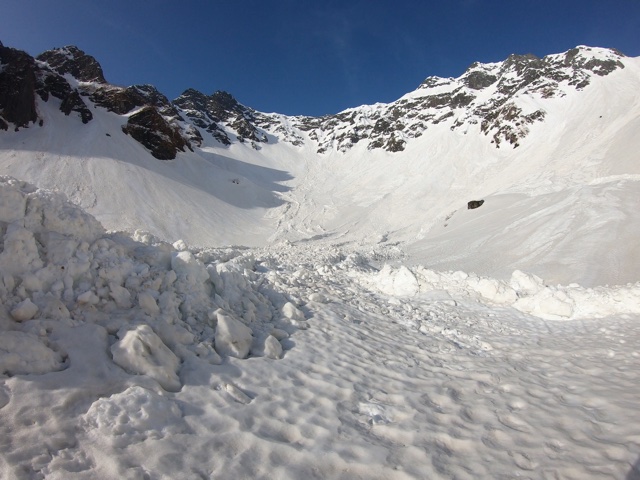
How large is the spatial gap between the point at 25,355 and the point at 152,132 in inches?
1464

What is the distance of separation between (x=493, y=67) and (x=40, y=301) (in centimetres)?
8269

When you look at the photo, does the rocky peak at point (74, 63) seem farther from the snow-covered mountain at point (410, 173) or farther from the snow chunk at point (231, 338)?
the snow chunk at point (231, 338)

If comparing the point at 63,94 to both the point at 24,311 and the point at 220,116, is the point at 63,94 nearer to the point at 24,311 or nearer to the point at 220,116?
the point at 24,311

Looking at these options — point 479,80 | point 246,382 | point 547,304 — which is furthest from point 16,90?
point 479,80

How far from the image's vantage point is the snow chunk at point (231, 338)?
4676mm

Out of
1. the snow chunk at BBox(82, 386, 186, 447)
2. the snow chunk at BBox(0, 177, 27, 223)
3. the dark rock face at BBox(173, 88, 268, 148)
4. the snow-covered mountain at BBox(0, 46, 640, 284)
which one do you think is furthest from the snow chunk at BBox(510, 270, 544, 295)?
the dark rock face at BBox(173, 88, 268, 148)

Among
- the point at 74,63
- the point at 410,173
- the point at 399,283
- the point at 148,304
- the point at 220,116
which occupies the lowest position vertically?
the point at 148,304

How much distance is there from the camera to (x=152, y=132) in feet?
115

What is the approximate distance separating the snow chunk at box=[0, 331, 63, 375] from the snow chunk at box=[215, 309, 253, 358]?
1.86 m

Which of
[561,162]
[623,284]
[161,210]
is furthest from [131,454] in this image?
[561,162]

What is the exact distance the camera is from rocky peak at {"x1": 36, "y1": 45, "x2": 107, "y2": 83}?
48031 millimetres

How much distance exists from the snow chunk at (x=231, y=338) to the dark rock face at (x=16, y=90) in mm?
32420

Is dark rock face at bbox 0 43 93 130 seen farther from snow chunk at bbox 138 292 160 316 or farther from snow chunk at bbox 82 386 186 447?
snow chunk at bbox 82 386 186 447

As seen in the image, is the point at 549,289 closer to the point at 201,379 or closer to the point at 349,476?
the point at 349,476
